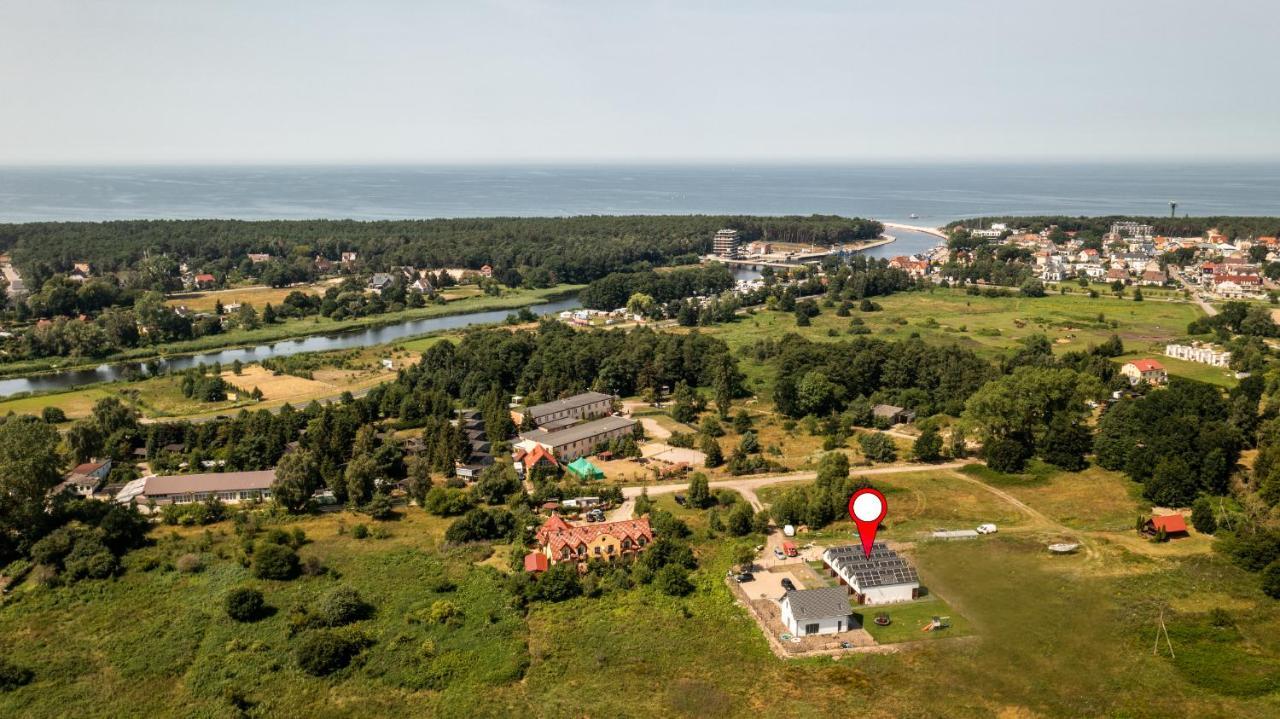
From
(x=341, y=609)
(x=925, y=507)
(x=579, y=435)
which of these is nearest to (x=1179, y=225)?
(x=925, y=507)

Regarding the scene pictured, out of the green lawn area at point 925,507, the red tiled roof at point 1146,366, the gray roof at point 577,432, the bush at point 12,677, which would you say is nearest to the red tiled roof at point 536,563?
the green lawn area at point 925,507

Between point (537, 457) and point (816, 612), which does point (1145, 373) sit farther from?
point (537, 457)

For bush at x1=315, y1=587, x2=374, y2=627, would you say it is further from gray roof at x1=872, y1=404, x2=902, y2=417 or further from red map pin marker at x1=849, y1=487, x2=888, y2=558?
gray roof at x1=872, y1=404, x2=902, y2=417

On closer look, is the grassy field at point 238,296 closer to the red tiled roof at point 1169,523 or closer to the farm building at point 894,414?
the farm building at point 894,414

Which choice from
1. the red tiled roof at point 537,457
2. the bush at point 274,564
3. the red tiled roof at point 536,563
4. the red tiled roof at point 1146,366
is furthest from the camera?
the red tiled roof at point 1146,366

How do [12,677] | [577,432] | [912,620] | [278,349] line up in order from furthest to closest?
[278,349], [577,432], [912,620], [12,677]
